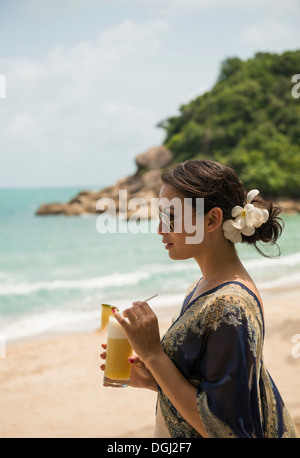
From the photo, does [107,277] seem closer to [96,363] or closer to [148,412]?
[96,363]

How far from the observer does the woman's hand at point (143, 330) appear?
1.49 meters

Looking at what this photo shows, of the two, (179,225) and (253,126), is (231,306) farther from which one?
(253,126)

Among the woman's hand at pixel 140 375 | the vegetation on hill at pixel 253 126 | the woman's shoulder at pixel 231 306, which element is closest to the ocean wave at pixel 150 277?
the woman's hand at pixel 140 375

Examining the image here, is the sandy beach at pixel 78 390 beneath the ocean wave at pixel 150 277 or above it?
beneath

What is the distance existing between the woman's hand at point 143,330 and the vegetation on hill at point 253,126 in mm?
32373

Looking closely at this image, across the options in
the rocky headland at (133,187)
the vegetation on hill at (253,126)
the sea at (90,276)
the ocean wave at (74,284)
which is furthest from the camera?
the rocky headland at (133,187)

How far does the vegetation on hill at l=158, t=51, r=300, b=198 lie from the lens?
34.7 m

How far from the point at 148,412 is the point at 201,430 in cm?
400

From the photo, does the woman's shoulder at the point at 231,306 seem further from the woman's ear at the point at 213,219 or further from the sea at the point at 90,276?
the sea at the point at 90,276

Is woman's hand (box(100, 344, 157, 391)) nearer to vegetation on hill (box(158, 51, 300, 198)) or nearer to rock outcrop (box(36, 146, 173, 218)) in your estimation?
vegetation on hill (box(158, 51, 300, 198))

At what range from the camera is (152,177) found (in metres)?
36.4

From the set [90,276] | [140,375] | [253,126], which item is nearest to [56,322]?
[90,276]
